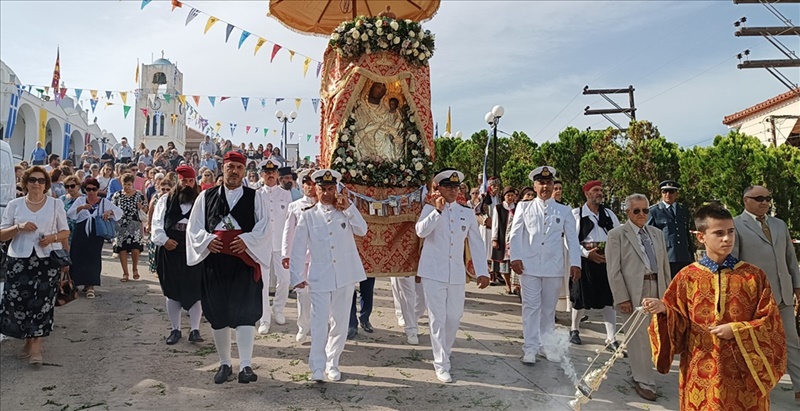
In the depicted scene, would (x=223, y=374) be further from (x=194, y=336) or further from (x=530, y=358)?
(x=530, y=358)

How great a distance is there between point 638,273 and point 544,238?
46.8 inches

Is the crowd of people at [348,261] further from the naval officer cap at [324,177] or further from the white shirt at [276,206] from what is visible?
the white shirt at [276,206]

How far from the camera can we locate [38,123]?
93.2ft

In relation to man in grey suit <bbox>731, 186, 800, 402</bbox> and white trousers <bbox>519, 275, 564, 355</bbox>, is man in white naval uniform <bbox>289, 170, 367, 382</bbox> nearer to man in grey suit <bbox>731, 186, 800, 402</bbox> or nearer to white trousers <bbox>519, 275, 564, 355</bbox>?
white trousers <bbox>519, 275, 564, 355</bbox>

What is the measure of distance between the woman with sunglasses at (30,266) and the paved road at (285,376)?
0.38 meters

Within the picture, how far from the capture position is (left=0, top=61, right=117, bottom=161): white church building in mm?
23375

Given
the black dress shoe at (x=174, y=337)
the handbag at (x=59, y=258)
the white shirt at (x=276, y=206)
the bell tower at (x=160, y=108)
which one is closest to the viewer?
the handbag at (x=59, y=258)

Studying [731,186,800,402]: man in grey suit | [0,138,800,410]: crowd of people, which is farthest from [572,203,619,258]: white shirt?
[731,186,800,402]: man in grey suit

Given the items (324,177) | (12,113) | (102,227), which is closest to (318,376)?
(324,177)

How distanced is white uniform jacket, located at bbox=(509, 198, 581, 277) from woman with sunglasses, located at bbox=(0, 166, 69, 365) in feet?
16.6

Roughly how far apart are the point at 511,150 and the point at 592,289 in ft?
40.9

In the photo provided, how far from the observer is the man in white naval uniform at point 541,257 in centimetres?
584

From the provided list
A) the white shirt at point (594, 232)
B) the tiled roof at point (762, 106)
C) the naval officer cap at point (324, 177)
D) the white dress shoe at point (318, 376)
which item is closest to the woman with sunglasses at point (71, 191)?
the naval officer cap at point (324, 177)

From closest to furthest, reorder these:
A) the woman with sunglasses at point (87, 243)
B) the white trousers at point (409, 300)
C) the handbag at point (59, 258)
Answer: the handbag at point (59, 258) < the white trousers at point (409, 300) < the woman with sunglasses at point (87, 243)
